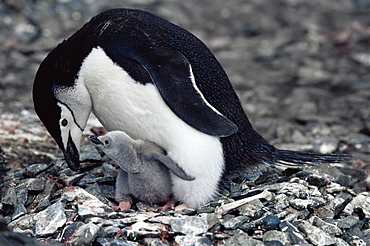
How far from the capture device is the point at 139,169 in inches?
115

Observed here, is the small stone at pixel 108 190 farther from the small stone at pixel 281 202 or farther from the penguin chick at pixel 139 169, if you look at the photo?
the small stone at pixel 281 202

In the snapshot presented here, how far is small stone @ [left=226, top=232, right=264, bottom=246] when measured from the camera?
8.29 ft

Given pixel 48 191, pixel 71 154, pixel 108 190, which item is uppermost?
pixel 71 154

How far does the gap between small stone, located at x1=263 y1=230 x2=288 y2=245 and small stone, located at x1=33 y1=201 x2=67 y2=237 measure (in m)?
0.96

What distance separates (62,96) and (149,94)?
48 cm

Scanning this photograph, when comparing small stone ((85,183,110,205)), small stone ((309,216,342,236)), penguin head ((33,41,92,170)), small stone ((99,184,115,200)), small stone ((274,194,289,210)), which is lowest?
small stone ((309,216,342,236))

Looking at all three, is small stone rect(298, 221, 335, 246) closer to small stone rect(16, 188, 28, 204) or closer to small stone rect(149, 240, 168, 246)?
small stone rect(149, 240, 168, 246)

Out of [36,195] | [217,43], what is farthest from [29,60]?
[36,195]

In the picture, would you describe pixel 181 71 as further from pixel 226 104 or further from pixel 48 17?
pixel 48 17

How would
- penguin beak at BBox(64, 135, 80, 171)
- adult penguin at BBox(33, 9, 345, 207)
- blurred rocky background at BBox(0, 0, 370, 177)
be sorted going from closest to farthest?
adult penguin at BBox(33, 9, 345, 207), penguin beak at BBox(64, 135, 80, 171), blurred rocky background at BBox(0, 0, 370, 177)

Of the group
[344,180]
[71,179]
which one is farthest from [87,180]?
[344,180]

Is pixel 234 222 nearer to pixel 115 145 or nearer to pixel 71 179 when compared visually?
pixel 115 145

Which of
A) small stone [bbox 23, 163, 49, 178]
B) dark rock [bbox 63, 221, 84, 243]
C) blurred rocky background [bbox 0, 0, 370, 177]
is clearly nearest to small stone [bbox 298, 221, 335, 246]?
dark rock [bbox 63, 221, 84, 243]

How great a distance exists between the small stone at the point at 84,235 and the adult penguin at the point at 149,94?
61 centimetres
